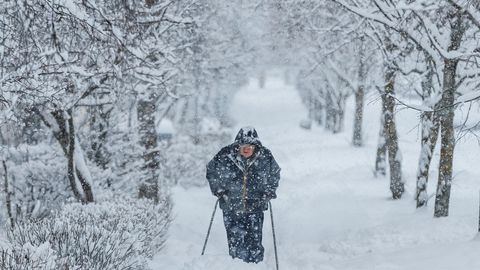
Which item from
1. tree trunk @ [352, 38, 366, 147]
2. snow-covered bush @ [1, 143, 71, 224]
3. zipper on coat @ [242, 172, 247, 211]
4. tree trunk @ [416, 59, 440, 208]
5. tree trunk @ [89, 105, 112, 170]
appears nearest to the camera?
zipper on coat @ [242, 172, 247, 211]

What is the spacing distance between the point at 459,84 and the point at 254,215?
3.75 meters

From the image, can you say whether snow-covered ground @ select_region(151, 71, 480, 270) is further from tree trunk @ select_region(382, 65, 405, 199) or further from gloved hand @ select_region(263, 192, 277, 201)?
gloved hand @ select_region(263, 192, 277, 201)

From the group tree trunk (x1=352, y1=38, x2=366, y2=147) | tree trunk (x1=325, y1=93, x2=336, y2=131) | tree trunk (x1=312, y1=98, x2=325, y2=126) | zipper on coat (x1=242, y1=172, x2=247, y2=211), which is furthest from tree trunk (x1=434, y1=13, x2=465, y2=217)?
tree trunk (x1=312, y1=98, x2=325, y2=126)

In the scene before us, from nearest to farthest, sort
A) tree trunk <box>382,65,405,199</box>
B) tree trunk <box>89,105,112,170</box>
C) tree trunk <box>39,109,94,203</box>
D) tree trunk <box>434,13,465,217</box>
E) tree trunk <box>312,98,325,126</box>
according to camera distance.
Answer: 1. tree trunk <box>434,13,465,217</box>
2. tree trunk <box>39,109,94,203</box>
3. tree trunk <box>89,105,112,170</box>
4. tree trunk <box>382,65,405,199</box>
5. tree trunk <box>312,98,325,126</box>

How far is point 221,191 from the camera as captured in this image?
750 cm

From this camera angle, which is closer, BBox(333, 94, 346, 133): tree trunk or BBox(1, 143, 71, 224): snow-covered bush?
BBox(1, 143, 71, 224): snow-covered bush

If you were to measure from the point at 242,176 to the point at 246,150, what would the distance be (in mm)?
397

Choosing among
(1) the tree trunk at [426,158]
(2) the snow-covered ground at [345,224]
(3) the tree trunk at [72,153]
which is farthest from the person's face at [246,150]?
(1) the tree trunk at [426,158]

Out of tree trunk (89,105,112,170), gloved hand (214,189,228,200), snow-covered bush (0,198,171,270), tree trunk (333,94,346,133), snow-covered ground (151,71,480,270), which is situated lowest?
snow-covered ground (151,71,480,270)

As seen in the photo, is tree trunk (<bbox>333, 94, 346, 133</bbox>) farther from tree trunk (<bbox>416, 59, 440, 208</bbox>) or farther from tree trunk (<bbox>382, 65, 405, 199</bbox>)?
tree trunk (<bbox>416, 59, 440, 208</bbox>)

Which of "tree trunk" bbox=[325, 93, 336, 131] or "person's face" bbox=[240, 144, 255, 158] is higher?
"tree trunk" bbox=[325, 93, 336, 131]

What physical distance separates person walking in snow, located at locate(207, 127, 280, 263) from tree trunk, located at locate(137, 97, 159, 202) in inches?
128

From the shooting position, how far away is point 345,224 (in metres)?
10.4

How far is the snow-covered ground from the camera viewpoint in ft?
22.5
